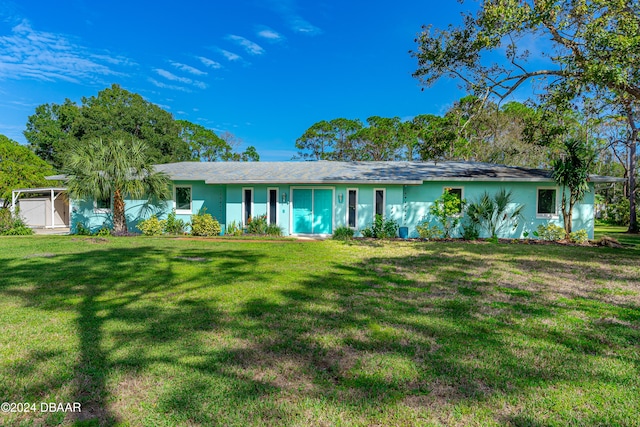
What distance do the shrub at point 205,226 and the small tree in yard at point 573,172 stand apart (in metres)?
14.2

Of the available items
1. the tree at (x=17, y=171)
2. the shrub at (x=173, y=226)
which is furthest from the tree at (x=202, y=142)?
the shrub at (x=173, y=226)

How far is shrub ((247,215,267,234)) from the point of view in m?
14.4

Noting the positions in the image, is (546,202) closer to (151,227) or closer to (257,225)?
(257,225)

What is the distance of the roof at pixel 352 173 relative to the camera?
46.2ft

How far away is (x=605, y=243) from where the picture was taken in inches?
489

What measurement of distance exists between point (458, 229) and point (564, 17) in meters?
8.08

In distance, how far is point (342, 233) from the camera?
44.7 feet

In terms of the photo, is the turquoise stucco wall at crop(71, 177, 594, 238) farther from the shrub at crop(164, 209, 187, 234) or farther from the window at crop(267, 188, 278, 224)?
the shrub at crop(164, 209, 187, 234)

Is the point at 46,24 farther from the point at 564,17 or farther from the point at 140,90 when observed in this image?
the point at 140,90

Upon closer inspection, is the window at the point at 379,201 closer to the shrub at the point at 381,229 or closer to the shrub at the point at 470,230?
the shrub at the point at 381,229

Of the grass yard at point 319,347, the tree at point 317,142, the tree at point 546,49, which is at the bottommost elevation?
the grass yard at point 319,347

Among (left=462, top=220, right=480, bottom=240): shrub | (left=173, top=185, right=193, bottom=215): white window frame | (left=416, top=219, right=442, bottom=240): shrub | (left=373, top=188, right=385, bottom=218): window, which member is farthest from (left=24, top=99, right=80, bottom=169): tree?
(left=462, top=220, right=480, bottom=240): shrub

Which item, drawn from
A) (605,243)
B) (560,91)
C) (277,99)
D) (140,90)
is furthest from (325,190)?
(140,90)

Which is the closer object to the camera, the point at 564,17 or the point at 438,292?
the point at 438,292
